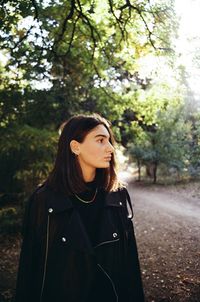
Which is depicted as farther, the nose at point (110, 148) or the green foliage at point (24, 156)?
the green foliage at point (24, 156)

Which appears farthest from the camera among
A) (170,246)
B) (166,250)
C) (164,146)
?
(164,146)

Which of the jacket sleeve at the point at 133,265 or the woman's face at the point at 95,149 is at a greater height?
the woman's face at the point at 95,149

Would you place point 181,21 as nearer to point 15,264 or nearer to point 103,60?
point 103,60

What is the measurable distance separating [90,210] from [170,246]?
20.6 ft

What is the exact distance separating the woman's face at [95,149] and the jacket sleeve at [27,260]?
1.70 feet

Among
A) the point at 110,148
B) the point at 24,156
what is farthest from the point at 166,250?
the point at 110,148

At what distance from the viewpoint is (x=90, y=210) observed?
2.51 meters

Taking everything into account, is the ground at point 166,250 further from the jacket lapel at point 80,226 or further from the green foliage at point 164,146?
the green foliage at point 164,146

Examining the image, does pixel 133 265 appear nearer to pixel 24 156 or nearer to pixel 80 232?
pixel 80 232

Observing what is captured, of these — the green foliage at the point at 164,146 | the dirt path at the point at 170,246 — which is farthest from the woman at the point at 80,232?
the green foliage at the point at 164,146

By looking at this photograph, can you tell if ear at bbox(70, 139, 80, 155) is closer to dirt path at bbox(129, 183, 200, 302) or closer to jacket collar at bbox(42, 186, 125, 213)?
jacket collar at bbox(42, 186, 125, 213)

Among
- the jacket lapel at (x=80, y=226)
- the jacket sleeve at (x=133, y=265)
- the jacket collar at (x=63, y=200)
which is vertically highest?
the jacket collar at (x=63, y=200)

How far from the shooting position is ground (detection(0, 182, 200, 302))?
5480mm

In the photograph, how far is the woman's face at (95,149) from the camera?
249cm
